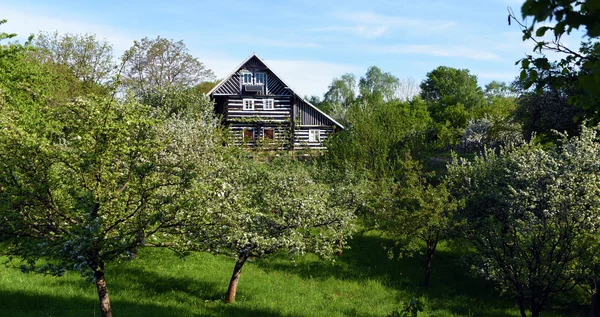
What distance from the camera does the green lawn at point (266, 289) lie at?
17047mm

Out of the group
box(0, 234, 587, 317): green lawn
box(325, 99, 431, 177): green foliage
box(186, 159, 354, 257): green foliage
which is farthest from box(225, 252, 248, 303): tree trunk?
box(325, 99, 431, 177): green foliage

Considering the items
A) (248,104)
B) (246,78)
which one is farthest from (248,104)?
(246,78)

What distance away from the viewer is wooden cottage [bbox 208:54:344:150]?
48.4 m

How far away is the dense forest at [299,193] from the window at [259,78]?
17.7m

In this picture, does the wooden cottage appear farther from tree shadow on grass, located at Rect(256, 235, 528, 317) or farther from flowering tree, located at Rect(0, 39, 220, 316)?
flowering tree, located at Rect(0, 39, 220, 316)

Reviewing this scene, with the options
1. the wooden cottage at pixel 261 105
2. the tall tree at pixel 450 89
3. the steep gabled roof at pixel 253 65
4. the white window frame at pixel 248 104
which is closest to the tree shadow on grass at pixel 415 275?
the wooden cottage at pixel 261 105

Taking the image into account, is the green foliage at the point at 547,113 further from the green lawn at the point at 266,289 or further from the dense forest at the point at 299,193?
the green lawn at the point at 266,289

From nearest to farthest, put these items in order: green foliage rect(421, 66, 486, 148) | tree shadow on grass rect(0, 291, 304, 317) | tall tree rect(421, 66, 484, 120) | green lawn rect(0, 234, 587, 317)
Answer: tree shadow on grass rect(0, 291, 304, 317) < green lawn rect(0, 234, 587, 317) < green foliage rect(421, 66, 486, 148) < tall tree rect(421, 66, 484, 120)

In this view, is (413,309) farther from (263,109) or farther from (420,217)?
(263,109)

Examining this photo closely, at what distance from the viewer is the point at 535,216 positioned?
648 inches

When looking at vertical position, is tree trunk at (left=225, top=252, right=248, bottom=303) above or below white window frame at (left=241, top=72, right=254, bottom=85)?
below

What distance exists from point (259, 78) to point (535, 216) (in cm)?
3664

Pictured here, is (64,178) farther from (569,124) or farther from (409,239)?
(569,124)

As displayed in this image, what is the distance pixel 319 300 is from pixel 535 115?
26501 millimetres
